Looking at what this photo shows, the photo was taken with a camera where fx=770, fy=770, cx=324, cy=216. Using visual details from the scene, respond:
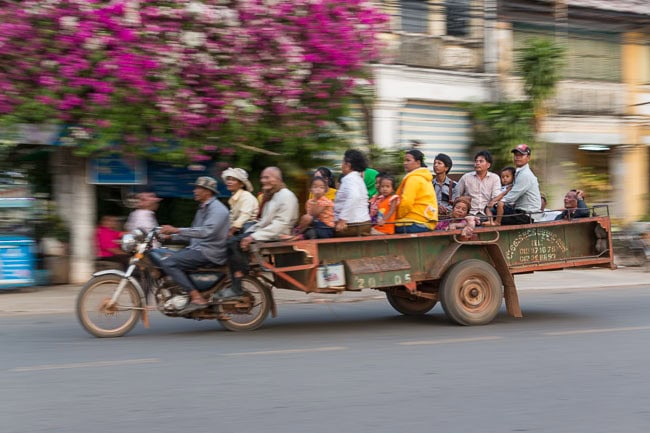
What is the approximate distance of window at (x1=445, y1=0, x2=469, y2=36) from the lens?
16312mm

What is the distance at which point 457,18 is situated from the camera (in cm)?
1645

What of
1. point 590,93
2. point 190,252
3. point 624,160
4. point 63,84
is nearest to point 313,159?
point 63,84

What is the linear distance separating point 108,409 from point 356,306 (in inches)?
226

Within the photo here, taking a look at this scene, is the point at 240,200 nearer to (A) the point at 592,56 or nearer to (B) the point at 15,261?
(B) the point at 15,261

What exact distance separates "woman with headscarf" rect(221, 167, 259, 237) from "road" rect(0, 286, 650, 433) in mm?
1206

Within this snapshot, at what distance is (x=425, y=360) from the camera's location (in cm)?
665

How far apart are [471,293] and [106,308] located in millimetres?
3856

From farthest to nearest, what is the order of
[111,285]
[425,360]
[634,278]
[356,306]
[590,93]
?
[590,93] → [634,278] → [356,306] → [111,285] → [425,360]

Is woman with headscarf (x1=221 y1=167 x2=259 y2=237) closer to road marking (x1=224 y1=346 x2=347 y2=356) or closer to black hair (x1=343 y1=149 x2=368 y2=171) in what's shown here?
black hair (x1=343 y1=149 x2=368 y2=171)

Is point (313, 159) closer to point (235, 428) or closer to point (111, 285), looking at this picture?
point (111, 285)

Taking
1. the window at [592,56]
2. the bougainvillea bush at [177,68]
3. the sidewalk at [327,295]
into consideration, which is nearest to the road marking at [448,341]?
the sidewalk at [327,295]

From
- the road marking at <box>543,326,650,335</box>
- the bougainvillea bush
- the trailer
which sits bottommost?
the road marking at <box>543,326,650,335</box>

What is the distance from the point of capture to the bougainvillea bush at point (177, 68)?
10.7 m

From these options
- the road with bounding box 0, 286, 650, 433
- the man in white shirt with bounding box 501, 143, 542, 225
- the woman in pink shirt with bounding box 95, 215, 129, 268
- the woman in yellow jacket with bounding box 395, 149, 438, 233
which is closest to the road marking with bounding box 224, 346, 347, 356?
the road with bounding box 0, 286, 650, 433
